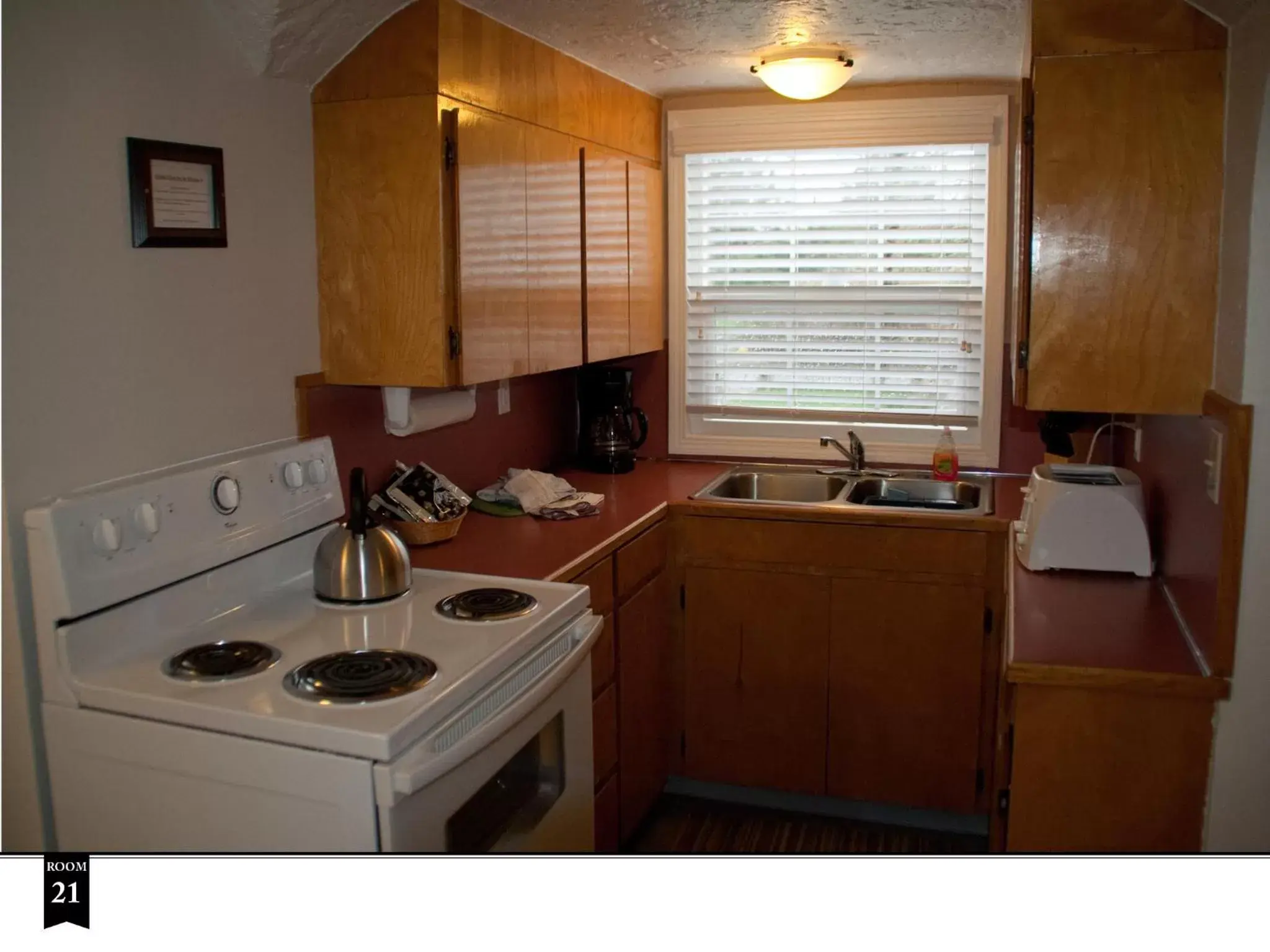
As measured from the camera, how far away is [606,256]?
3242 millimetres

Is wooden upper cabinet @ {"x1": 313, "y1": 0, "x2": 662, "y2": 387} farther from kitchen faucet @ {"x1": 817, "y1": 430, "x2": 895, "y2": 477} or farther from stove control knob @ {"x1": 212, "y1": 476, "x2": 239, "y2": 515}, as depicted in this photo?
kitchen faucet @ {"x1": 817, "y1": 430, "x2": 895, "y2": 477}

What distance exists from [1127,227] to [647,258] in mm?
1779

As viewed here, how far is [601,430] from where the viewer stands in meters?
3.62

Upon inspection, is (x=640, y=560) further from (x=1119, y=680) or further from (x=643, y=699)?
(x=1119, y=680)

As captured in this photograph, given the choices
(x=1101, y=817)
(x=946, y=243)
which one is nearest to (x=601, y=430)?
(x=946, y=243)

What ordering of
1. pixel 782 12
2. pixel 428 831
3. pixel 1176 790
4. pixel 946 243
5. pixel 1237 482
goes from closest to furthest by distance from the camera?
pixel 428 831, pixel 1237 482, pixel 1176 790, pixel 782 12, pixel 946 243

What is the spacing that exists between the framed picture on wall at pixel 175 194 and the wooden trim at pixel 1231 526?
71.8 inches

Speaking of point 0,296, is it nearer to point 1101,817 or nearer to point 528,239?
point 528,239

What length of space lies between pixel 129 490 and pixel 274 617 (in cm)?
35

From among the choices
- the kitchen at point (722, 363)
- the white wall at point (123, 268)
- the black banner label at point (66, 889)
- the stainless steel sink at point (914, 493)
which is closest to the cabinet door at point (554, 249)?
the kitchen at point (722, 363)

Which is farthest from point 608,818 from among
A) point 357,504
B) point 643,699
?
point 357,504

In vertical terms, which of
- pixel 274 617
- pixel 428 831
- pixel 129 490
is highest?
pixel 129 490

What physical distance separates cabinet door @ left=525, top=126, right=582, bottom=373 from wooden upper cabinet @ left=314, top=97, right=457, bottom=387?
42cm

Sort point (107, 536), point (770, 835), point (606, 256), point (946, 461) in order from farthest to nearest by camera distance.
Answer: point (946, 461) → point (606, 256) → point (770, 835) → point (107, 536)
